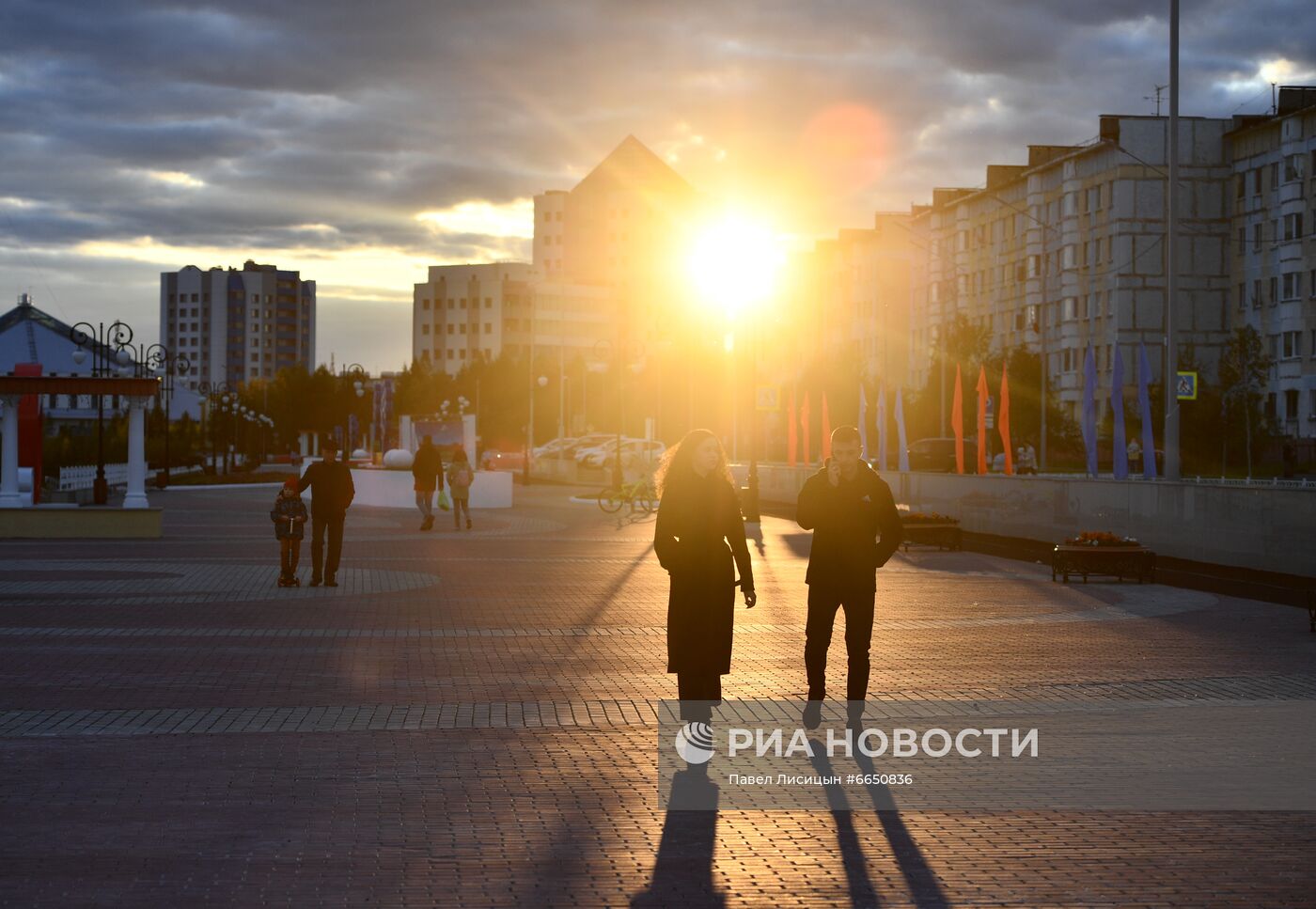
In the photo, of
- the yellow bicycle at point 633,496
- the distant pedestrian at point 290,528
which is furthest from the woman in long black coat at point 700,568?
the yellow bicycle at point 633,496

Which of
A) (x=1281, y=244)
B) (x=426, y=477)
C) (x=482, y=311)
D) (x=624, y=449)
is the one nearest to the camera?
(x=426, y=477)

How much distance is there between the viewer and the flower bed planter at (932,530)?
2769 centimetres

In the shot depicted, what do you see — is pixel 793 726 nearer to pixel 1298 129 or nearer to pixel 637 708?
pixel 637 708

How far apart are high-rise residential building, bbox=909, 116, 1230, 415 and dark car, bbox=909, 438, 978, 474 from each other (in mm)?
8661

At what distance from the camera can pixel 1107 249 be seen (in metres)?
81.8

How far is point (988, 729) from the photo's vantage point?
9.60 meters

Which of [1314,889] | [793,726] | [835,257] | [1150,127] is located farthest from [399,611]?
[835,257]

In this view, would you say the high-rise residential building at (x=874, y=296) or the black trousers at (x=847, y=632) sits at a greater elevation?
the high-rise residential building at (x=874, y=296)

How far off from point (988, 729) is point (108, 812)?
4.83 meters

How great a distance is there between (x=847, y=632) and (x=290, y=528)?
11.2 m

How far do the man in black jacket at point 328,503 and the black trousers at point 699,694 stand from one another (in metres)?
11.6

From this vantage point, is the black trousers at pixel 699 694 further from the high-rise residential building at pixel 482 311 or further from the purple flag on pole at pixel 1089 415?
the high-rise residential building at pixel 482 311

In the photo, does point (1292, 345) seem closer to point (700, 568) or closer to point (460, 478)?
point (460, 478)

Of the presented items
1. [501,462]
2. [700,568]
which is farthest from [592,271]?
[700,568]
